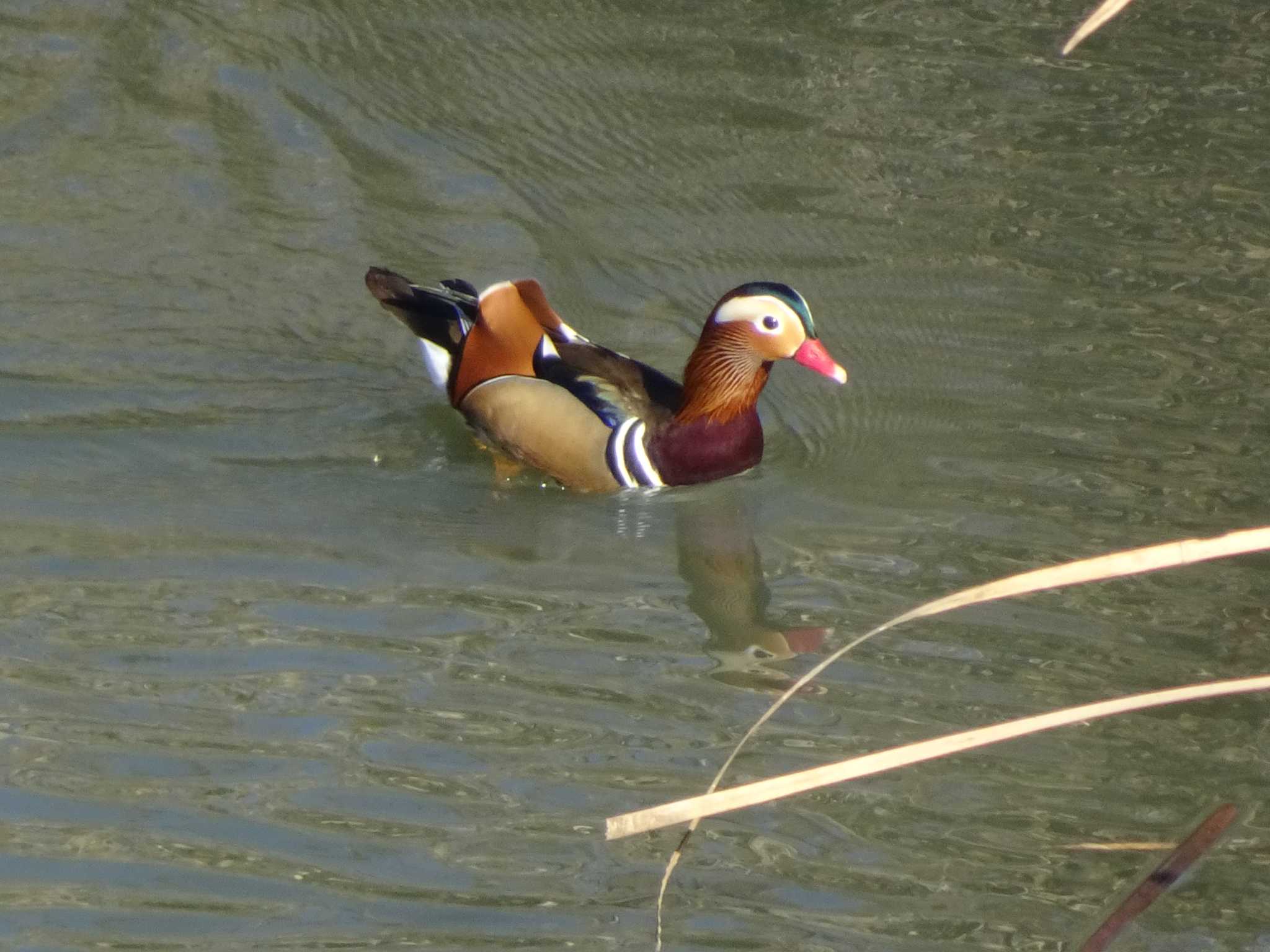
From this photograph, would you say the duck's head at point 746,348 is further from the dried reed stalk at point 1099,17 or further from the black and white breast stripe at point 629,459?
the dried reed stalk at point 1099,17

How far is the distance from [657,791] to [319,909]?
2.93ft

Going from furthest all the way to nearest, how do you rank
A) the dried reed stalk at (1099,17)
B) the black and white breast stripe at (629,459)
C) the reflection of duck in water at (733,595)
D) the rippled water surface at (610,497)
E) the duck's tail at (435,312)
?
the duck's tail at (435,312) → the black and white breast stripe at (629,459) → the reflection of duck in water at (733,595) → the rippled water surface at (610,497) → the dried reed stalk at (1099,17)

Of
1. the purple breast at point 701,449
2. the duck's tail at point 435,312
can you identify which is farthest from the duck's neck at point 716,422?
the duck's tail at point 435,312

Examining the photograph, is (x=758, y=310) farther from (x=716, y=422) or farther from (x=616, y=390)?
(x=616, y=390)

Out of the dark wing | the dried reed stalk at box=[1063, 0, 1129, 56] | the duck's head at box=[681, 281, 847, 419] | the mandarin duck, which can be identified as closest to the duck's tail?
the mandarin duck

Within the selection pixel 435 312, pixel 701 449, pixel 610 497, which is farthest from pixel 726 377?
pixel 435 312

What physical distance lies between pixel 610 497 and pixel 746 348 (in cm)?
73

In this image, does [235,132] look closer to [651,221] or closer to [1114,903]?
[651,221]

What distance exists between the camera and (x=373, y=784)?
4.12 meters

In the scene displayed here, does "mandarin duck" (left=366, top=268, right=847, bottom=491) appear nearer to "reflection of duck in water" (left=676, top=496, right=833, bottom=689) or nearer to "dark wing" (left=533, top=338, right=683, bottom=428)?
"dark wing" (left=533, top=338, right=683, bottom=428)

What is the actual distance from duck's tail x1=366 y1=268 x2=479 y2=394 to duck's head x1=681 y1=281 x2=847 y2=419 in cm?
89

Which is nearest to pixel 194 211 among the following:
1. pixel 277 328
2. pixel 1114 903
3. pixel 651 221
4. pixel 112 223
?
pixel 112 223

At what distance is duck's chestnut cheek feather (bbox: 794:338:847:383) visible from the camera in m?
6.24

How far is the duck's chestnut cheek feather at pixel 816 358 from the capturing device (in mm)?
6242
